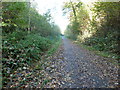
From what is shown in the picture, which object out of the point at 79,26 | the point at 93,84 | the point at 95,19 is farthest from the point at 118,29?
the point at 79,26

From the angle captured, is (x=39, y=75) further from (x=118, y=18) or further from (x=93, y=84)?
(x=118, y=18)

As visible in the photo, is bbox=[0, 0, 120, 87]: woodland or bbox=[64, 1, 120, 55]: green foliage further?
bbox=[64, 1, 120, 55]: green foliage

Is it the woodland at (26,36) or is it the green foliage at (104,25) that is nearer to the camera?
the woodland at (26,36)

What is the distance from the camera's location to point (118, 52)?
20.6 feet

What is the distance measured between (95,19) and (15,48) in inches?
424

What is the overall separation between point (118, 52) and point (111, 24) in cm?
378

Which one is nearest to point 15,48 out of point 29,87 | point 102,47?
point 29,87

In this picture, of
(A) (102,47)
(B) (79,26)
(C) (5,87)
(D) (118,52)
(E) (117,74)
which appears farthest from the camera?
(B) (79,26)

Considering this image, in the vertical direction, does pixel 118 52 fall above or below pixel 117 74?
above

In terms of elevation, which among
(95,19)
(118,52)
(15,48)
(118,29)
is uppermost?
(95,19)

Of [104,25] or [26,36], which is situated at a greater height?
[104,25]

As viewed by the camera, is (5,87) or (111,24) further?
(111,24)

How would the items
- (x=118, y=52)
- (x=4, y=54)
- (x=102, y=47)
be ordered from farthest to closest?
(x=102, y=47) → (x=118, y=52) → (x=4, y=54)

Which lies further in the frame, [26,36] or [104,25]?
[104,25]
